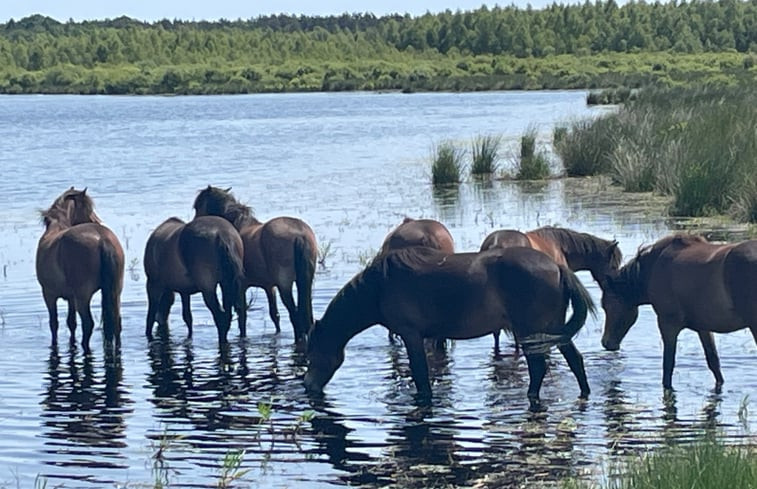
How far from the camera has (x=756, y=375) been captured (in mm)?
9805

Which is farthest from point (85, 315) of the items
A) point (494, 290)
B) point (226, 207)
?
point (494, 290)

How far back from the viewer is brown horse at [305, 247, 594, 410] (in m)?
8.98

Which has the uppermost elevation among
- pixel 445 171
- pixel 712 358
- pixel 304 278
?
pixel 304 278

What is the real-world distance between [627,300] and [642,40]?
81926 mm

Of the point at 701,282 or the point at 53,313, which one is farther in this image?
the point at 53,313

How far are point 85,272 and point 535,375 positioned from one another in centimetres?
403

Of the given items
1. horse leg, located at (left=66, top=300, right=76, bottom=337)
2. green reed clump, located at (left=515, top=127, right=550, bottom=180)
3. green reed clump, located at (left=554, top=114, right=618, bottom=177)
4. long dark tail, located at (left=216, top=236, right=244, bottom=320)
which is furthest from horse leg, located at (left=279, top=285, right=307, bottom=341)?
green reed clump, located at (left=515, top=127, right=550, bottom=180)

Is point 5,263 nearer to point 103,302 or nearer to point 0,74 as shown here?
point 103,302

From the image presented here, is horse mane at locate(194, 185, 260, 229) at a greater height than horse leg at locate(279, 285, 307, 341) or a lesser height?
greater

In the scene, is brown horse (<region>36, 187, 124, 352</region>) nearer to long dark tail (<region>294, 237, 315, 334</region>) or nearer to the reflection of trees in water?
the reflection of trees in water

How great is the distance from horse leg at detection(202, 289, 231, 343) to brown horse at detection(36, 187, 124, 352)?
30.3 inches

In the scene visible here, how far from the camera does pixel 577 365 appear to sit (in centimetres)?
940

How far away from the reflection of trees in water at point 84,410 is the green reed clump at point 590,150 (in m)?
14.3

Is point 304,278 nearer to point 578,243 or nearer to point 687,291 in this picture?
point 578,243
